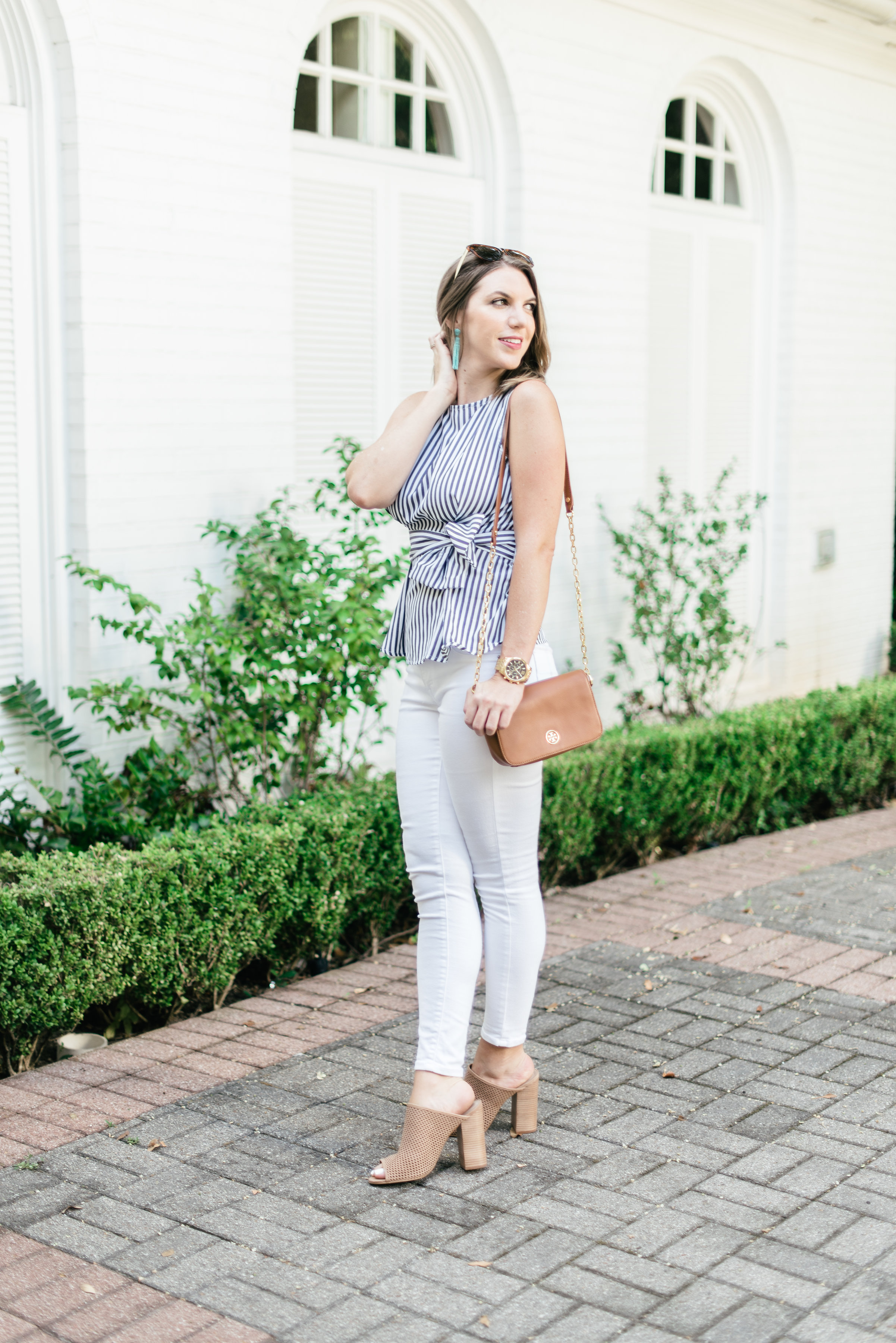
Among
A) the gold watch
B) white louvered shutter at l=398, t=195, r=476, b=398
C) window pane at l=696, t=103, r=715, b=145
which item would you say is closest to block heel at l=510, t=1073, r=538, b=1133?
the gold watch

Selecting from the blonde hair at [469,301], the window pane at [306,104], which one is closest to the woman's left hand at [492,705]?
the blonde hair at [469,301]

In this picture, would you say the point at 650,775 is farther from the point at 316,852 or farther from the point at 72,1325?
the point at 72,1325

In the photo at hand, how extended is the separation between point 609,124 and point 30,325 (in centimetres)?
353

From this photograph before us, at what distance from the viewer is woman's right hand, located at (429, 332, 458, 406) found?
352cm

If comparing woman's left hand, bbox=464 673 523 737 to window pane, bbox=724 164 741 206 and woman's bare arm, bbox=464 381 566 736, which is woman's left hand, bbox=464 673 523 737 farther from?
window pane, bbox=724 164 741 206

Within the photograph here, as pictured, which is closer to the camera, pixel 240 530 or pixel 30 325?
pixel 30 325

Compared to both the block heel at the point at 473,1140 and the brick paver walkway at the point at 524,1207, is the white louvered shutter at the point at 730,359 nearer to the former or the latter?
the brick paver walkway at the point at 524,1207

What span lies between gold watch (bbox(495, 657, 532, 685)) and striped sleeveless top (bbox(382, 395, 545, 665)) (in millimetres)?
88

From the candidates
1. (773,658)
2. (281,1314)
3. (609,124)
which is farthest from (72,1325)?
(773,658)

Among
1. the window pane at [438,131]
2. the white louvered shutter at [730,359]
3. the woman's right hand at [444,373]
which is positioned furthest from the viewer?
the white louvered shutter at [730,359]

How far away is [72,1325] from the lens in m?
2.83

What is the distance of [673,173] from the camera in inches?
327

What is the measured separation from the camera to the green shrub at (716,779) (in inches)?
238

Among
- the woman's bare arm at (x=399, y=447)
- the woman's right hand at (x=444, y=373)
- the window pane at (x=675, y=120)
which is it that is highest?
the window pane at (x=675, y=120)
